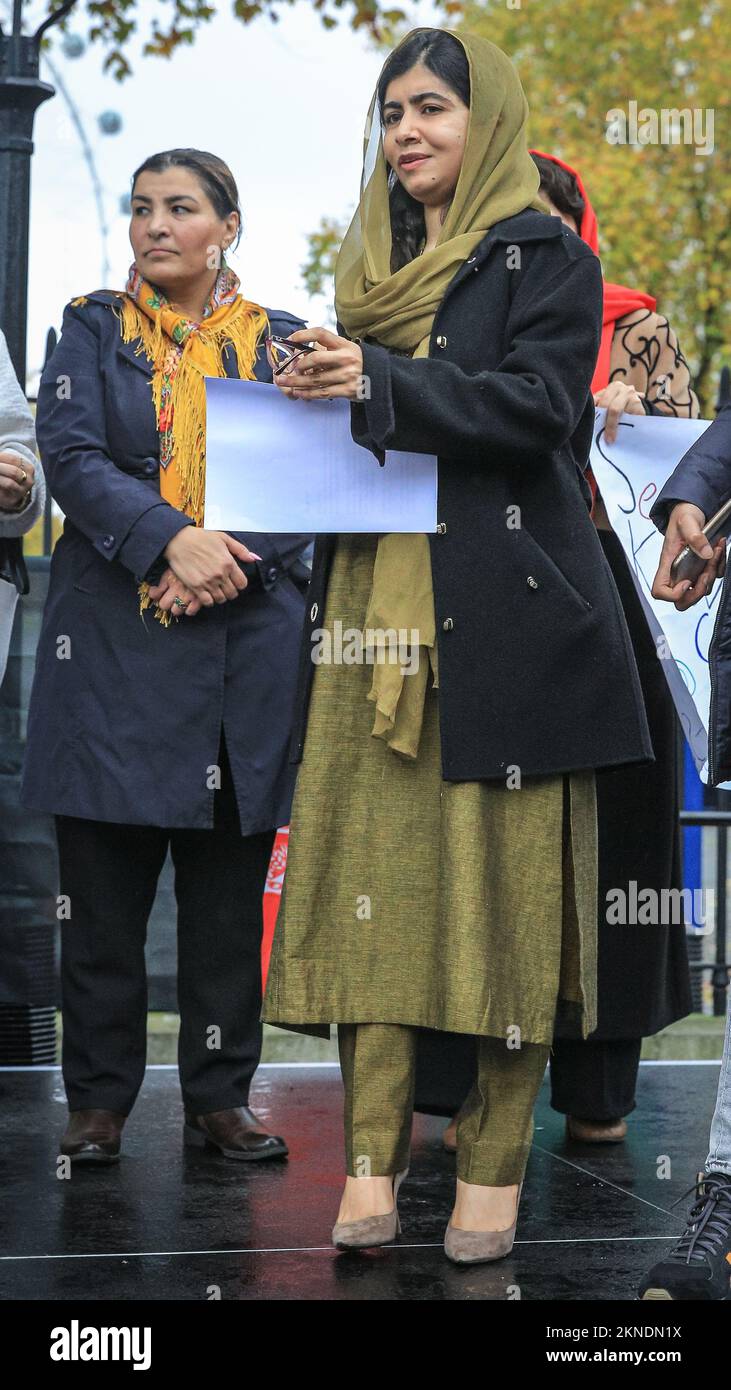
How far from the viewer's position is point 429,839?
3.30 metres

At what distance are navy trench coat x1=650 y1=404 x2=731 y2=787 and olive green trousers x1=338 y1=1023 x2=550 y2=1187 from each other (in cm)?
64

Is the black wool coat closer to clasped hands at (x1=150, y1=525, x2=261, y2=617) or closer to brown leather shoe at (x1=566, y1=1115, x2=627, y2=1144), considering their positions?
clasped hands at (x1=150, y1=525, x2=261, y2=617)

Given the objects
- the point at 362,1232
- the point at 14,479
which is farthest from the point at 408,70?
the point at 362,1232

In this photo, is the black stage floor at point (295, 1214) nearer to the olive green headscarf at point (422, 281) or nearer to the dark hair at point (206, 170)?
the olive green headscarf at point (422, 281)

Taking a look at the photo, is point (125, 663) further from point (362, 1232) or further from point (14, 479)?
point (362, 1232)

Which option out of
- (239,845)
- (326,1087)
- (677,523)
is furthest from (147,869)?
(677,523)

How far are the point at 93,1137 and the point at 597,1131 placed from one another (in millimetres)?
1244

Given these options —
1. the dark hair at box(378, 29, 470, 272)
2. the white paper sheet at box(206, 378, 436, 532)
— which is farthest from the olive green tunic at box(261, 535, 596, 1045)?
the dark hair at box(378, 29, 470, 272)

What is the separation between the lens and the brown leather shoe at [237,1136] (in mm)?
4199

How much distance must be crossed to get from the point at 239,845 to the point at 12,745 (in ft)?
5.36

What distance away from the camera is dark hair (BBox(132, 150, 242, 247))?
4180 millimetres
